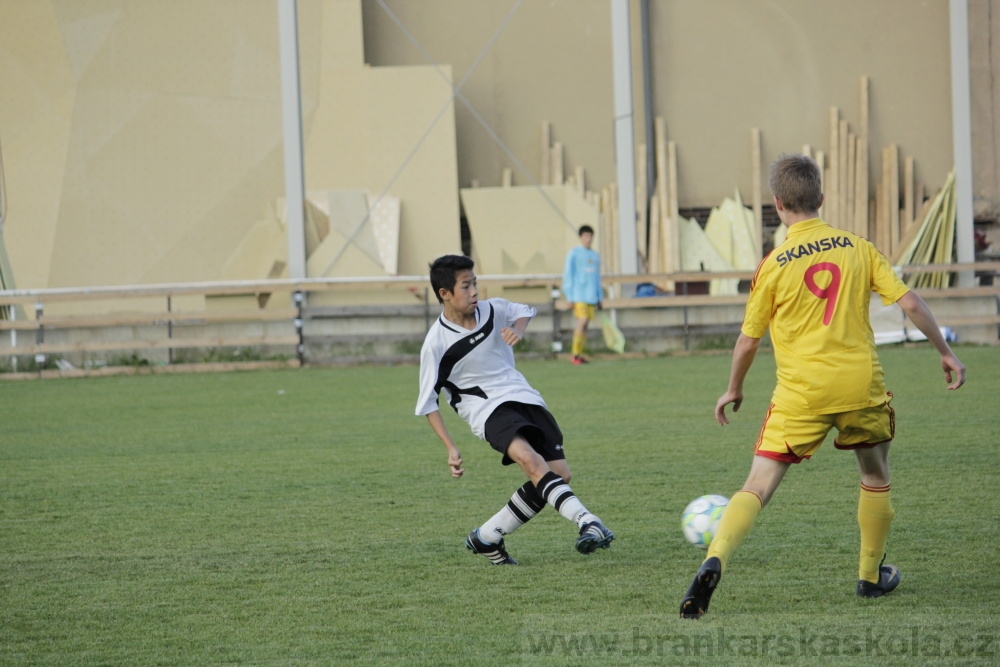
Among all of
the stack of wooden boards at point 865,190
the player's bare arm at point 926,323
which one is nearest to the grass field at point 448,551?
the player's bare arm at point 926,323

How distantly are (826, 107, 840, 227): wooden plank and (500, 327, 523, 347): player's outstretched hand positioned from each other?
1678cm

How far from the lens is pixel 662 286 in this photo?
20.3 m

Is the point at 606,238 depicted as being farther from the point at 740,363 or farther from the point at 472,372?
the point at 740,363

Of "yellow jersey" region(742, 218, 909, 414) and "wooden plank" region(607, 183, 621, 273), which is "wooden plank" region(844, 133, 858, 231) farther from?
"yellow jersey" region(742, 218, 909, 414)

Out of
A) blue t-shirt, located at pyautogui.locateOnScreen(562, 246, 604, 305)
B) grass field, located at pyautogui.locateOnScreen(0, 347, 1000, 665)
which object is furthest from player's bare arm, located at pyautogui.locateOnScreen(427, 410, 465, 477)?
blue t-shirt, located at pyautogui.locateOnScreen(562, 246, 604, 305)

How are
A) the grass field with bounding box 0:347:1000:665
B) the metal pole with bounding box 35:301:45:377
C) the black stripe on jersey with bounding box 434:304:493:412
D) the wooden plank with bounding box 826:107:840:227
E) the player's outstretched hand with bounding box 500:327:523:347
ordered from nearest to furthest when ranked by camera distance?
the grass field with bounding box 0:347:1000:665 < the black stripe on jersey with bounding box 434:304:493:412 < the player's outstretched hand with bounding box 500:327:523:347 < the metal pole with bounding box 35:301:45:377 < the wooden plank with bounding box 826:107:840:227

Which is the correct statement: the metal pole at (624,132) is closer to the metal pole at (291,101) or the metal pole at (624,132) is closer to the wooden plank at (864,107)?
the wooden plank at (864,107)

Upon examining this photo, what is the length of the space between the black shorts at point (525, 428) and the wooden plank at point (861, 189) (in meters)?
17.0

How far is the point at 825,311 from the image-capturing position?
432cm

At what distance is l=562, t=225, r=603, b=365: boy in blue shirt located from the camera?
1745 cm

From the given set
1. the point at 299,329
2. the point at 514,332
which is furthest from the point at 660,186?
the point at 514,332

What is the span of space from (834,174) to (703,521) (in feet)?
56.9

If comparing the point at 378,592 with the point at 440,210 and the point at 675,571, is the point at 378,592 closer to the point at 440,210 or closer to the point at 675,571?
the point at 675,571

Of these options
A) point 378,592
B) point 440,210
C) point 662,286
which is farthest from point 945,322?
point 378,592
